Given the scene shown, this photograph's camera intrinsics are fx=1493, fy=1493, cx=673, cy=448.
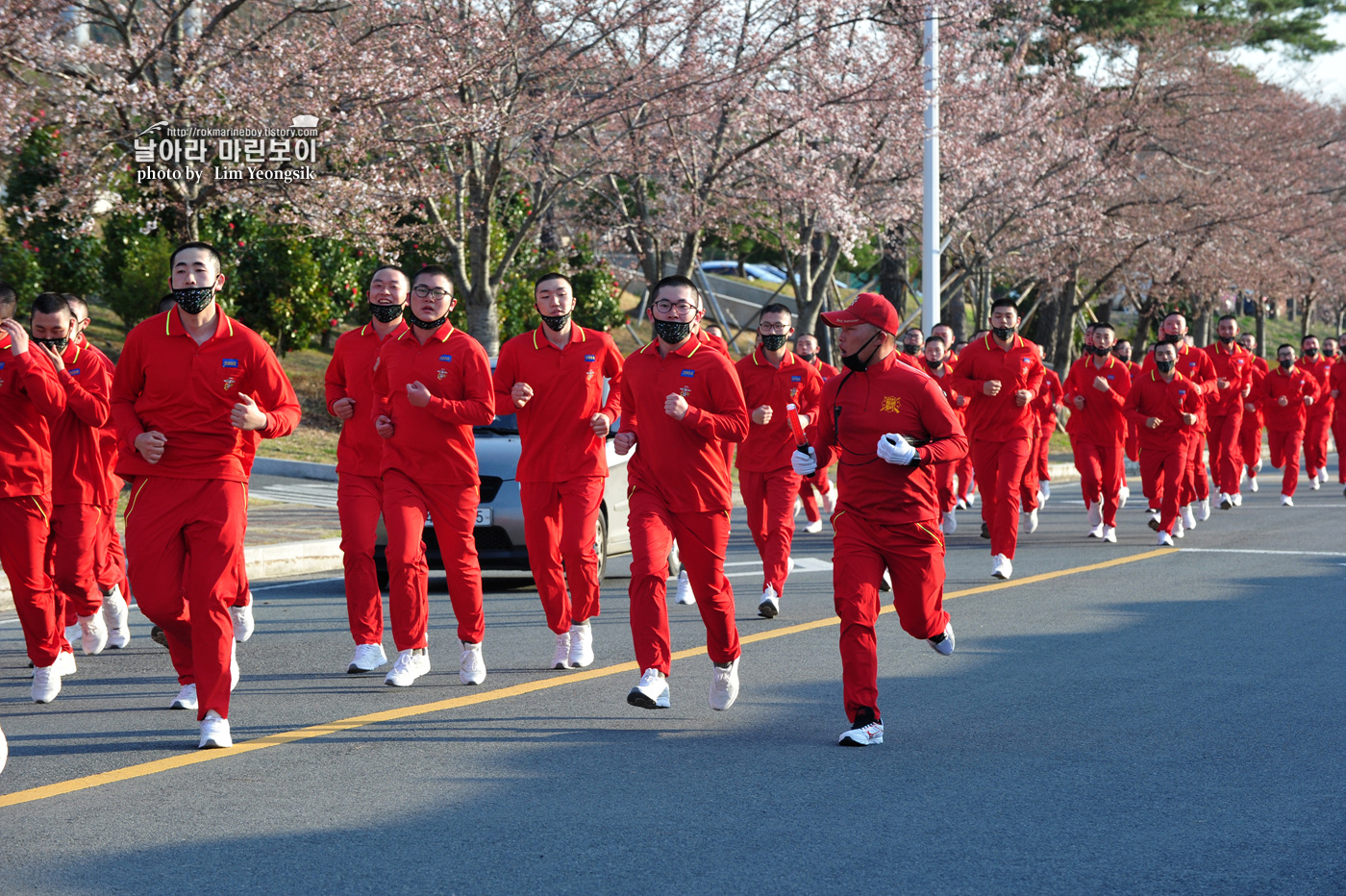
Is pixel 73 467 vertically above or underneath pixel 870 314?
underneath

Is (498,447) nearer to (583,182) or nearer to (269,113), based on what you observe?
(269,113)

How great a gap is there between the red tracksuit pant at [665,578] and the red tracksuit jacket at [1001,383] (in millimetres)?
5325

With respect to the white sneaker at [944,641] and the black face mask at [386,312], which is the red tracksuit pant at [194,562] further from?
the white sneaker at [944,641]

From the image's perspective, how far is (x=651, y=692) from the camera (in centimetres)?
664

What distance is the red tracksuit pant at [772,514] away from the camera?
9742 millimetres

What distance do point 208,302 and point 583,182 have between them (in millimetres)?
13963

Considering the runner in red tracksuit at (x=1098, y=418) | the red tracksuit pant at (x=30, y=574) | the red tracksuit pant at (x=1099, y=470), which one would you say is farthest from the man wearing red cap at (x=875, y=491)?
the runner in red tracksuit at (x=1098, y=418)

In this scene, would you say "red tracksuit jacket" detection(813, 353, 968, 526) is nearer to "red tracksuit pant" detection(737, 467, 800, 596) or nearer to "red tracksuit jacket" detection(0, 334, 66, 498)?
"red tracksuit pant" detection(737, 467, 800, 596)

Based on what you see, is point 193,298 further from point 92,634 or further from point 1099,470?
point 1099,470

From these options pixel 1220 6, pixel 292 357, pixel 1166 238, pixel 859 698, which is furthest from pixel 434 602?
pixel 1220 6

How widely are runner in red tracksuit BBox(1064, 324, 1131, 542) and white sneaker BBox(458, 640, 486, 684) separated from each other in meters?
8.51

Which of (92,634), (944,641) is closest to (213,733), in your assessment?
(92,634)

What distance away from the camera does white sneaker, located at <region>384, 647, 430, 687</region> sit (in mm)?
7363

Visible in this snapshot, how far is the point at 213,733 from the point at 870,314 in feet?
10.4
